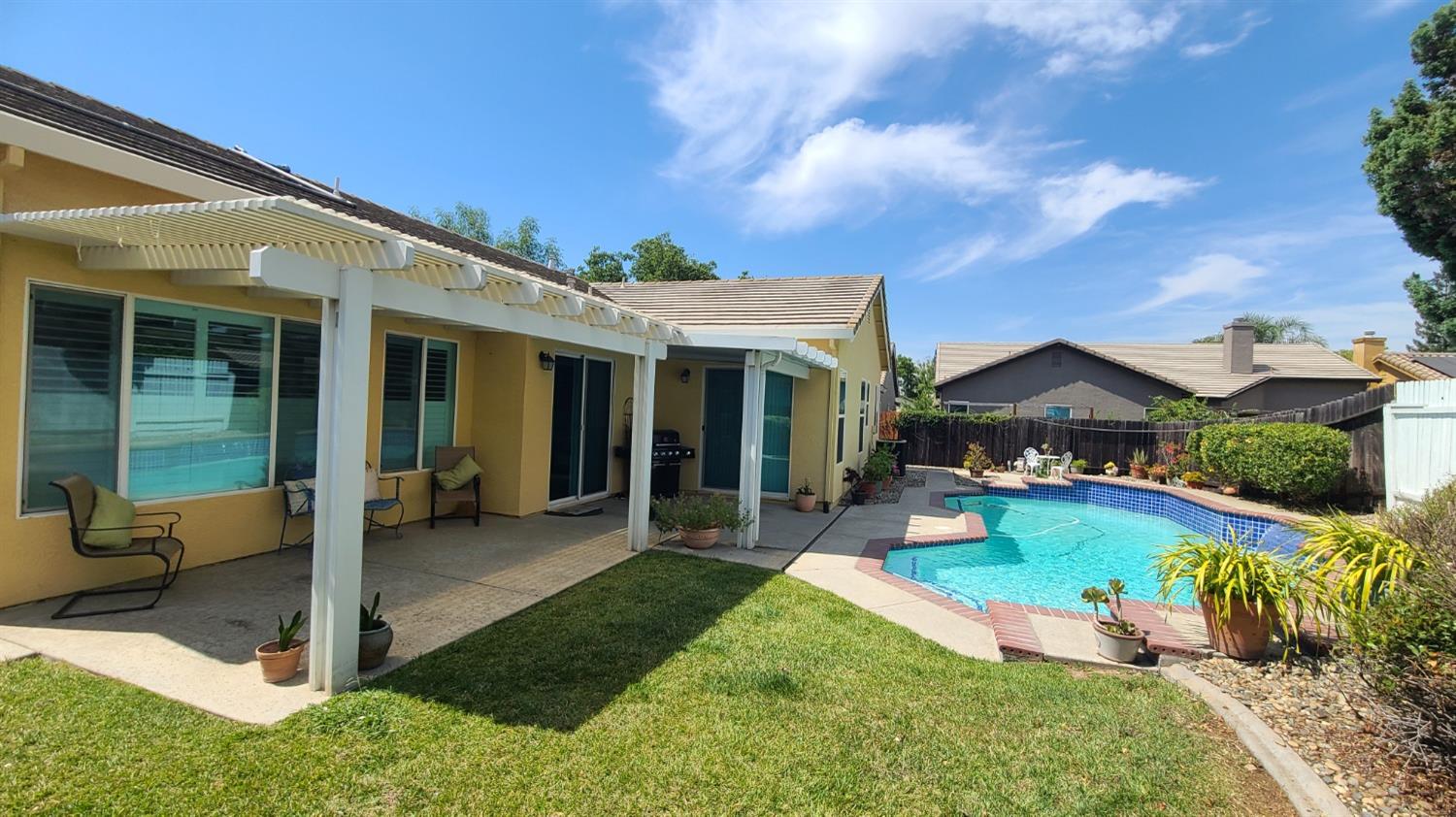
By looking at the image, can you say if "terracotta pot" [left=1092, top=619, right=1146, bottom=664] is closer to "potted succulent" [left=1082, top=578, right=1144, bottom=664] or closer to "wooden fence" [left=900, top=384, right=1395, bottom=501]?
"potted succulent" [left=1082, top=578, right=1144, bottom=664]

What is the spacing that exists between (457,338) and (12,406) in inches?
188

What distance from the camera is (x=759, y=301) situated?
1350cm

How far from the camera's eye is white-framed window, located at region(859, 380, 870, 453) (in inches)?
604

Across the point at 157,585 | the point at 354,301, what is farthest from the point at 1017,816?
the point at 157,585

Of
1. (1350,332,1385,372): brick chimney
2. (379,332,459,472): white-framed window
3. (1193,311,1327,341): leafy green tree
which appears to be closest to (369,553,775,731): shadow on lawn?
(379,332,459,472): white-framed window

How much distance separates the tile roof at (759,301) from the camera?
12.1 metres

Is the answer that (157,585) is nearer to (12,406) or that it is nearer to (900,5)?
(12,406)

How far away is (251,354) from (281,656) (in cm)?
408

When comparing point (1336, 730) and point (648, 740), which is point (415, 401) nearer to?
point (648, 740)

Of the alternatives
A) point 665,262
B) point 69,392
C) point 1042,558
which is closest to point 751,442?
point 1042,558

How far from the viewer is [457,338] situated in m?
9.20

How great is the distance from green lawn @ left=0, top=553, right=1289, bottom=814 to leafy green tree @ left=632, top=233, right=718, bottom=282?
4024 cm

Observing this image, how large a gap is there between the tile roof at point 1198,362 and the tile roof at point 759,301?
16.1 metres

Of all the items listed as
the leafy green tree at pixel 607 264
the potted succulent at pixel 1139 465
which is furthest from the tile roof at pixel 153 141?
the leafy green tree at pixel 607 264
